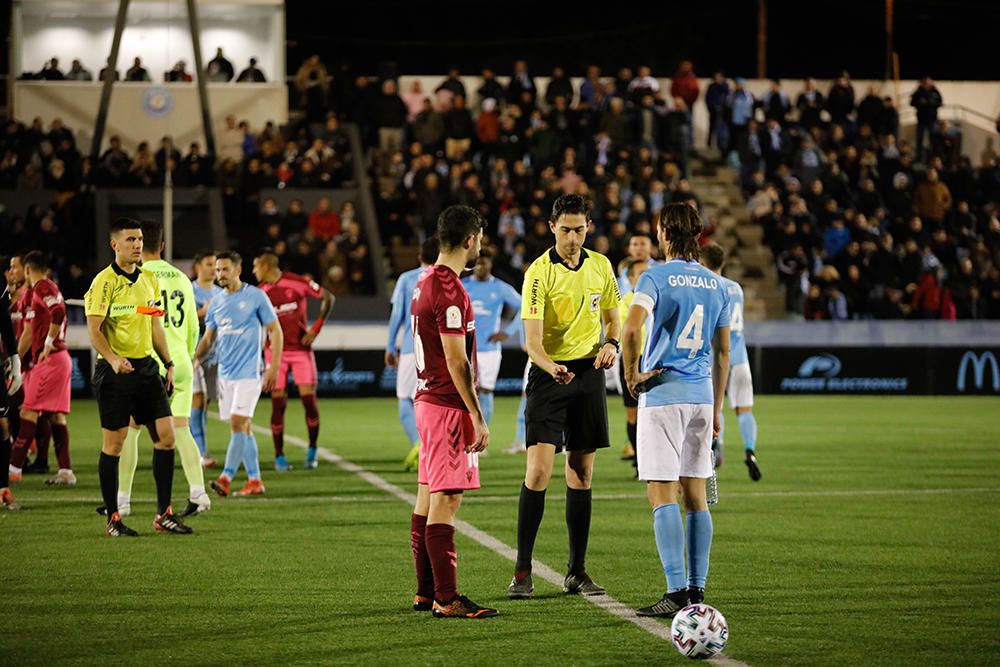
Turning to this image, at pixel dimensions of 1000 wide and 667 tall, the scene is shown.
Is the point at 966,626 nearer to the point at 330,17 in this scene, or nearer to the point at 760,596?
the point at 760,596

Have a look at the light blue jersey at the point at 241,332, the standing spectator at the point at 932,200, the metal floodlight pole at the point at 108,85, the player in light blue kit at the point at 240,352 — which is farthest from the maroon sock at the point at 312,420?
the standing spectator at the point at 932,200

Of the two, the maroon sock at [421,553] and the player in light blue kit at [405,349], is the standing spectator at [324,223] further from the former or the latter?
the maroon sock at [421,553]

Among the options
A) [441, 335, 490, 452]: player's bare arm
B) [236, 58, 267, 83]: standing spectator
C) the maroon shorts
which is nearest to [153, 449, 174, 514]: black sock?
the maroon shorts

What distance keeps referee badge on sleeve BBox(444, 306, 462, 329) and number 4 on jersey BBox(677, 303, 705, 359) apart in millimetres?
1154

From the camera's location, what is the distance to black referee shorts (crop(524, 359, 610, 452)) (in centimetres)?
855

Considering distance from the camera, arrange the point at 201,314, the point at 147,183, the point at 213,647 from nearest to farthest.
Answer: the point at 213,647 → the point at 201,314 → the point at 147,183

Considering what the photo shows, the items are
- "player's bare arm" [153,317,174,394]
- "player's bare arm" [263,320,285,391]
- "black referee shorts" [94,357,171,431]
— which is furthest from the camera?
"player's bare arm" [263,320,285,391]

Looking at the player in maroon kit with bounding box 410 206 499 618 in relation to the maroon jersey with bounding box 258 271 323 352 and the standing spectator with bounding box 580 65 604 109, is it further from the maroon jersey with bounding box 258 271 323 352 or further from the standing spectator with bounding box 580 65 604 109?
the standing spectator with bounding box 580 65 604 109

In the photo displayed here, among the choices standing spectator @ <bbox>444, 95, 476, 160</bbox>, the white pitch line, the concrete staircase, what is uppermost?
standing spectator @ <bbox>444, 95, 476, 160</bbox>

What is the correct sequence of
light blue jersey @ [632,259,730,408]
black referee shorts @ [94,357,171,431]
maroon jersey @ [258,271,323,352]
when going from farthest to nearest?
1. maroon jersey @ [258,271,323,352]
2. black referee shorts @ [94,357,171,431]
3. light blue jersey @ [632,259,730,408]

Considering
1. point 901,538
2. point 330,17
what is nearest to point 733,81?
point 330,17

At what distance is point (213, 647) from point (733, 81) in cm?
2980

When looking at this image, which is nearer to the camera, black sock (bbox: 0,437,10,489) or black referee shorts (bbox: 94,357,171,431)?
black referee shorts (bbox: 94,357,171,431)

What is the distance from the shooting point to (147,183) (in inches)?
1180
